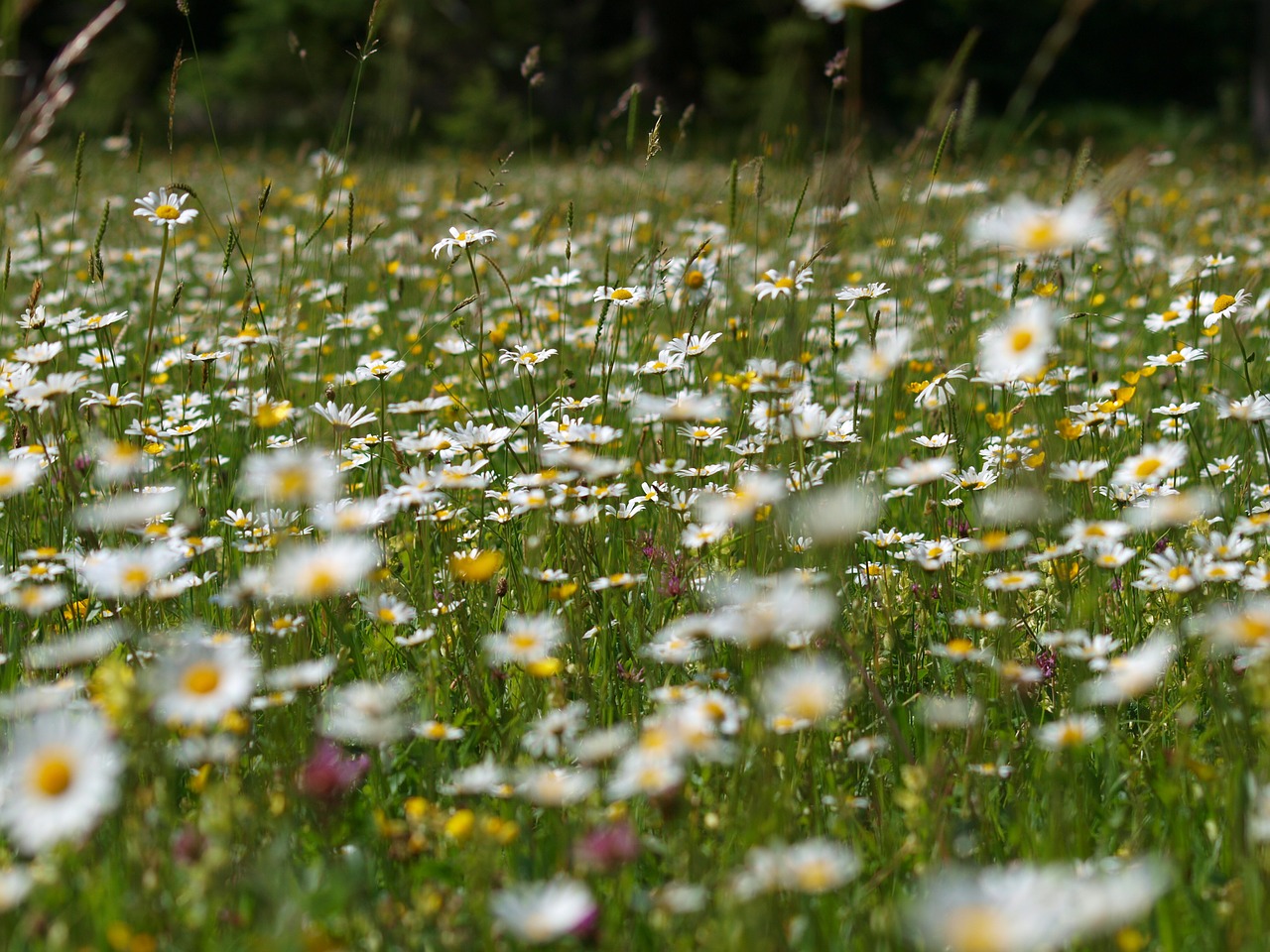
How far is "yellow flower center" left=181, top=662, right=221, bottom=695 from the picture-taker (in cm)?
107

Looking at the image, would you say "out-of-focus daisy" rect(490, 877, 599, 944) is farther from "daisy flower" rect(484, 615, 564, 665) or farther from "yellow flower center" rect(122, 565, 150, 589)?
"yellow flower center" rect(122, 565, 150, 589)

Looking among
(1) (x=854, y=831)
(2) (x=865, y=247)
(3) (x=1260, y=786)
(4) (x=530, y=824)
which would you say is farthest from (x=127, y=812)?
(2) (x=865, y=247)

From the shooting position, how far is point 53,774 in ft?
3.16

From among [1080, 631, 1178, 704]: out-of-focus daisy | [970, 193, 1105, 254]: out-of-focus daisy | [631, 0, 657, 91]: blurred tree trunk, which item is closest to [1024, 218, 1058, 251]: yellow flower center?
Answer: [970, 193, 1105, 254]: out-of-focus daisy

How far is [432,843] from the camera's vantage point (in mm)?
1257

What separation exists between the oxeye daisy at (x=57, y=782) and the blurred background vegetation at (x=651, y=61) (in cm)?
1127

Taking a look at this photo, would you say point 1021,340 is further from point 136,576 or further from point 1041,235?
point 136,576

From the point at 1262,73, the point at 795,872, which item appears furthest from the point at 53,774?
the point at 1262,73

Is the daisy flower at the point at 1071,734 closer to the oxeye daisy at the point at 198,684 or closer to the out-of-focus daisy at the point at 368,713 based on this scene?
the out-of-focus daisy at the point at 368,713

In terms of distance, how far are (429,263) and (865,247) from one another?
1.97 m

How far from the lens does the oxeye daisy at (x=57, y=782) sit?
35.9 inches

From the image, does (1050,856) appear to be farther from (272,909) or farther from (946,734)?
(272,909)

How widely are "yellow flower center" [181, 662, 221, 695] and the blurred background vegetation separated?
36.6 feet

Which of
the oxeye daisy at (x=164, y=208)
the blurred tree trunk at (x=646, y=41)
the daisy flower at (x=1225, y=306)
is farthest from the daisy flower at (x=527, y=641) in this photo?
the blurred tree trunk at (x=646, y=41)
